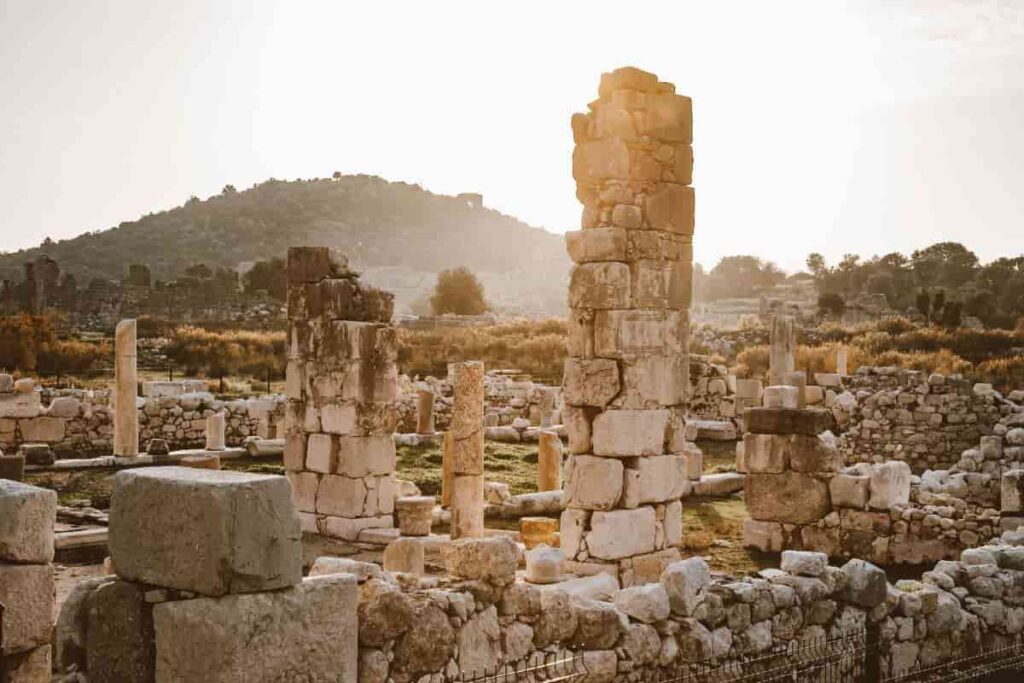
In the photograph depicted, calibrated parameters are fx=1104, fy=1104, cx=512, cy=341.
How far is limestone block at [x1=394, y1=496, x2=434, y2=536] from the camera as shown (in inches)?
513

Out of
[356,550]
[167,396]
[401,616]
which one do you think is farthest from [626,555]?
[167,396]

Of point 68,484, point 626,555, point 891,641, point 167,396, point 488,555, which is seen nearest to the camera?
point 488,555

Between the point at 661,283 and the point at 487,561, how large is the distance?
5892mm

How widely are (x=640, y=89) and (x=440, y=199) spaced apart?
12358cm

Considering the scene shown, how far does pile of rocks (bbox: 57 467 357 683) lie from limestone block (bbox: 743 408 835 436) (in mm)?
8192

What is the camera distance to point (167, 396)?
21.3 m

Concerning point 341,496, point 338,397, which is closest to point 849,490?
point 341,496

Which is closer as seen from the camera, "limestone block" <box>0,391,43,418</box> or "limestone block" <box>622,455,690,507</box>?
"limestone block" <box>622,455,690,507</box>

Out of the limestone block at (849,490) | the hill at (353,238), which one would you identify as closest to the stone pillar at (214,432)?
the limestone block at (849,490)

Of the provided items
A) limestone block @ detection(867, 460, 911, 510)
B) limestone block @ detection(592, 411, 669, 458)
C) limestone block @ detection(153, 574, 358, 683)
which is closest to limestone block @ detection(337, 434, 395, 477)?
limestone block @ detection(592, 411, 669, 458)

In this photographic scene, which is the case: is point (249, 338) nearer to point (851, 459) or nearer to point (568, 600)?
point (851, 459)

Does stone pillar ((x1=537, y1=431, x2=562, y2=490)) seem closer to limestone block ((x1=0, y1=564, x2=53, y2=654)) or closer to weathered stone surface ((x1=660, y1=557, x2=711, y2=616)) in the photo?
weathered stone surface ((x1=660, y1=557, x2=711, y2=616))

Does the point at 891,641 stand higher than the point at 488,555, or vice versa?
the point at 488,555

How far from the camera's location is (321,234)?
110562 mm
